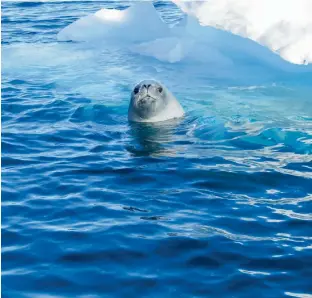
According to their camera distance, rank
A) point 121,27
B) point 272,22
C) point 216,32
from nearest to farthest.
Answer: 1. point 272,22
2. point 216,32
3. point 121,27

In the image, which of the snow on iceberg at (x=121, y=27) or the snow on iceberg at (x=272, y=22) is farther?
the snow on iceberg at (x=121, y=27)

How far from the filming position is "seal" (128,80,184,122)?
36.8ft

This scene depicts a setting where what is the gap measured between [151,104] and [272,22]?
Answer: 2443 mm

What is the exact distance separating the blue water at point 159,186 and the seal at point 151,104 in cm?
32

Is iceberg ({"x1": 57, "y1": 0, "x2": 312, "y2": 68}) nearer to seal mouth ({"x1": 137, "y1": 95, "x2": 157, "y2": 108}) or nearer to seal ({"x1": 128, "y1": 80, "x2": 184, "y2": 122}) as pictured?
seal ({"x1": 128, "y1": 80, "x2": 184, "y2": 122})

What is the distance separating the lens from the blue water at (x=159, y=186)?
616 cm

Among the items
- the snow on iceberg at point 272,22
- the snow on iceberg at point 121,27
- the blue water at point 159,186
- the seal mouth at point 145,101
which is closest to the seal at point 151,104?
the seal mouth at point 145,101

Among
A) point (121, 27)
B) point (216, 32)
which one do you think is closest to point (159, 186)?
point (216, 32)

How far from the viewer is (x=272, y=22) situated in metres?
11.6

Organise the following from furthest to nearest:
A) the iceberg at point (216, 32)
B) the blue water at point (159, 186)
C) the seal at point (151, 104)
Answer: the iceberg at point (216, 32) → the seal at point (151, 104) → the blue water at point (159, 186)

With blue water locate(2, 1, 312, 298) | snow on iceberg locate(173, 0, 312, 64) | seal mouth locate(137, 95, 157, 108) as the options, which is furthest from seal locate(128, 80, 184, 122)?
snow on iceberg locate(173, 0, 312, 64)

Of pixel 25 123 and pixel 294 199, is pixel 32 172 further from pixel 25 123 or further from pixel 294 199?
pixel 294 199

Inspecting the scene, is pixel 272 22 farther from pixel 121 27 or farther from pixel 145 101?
pixel 121 27

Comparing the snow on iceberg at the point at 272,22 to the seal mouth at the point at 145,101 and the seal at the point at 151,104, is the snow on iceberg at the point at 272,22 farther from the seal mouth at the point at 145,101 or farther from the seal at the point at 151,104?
the seal mouth at the point at 145,101
